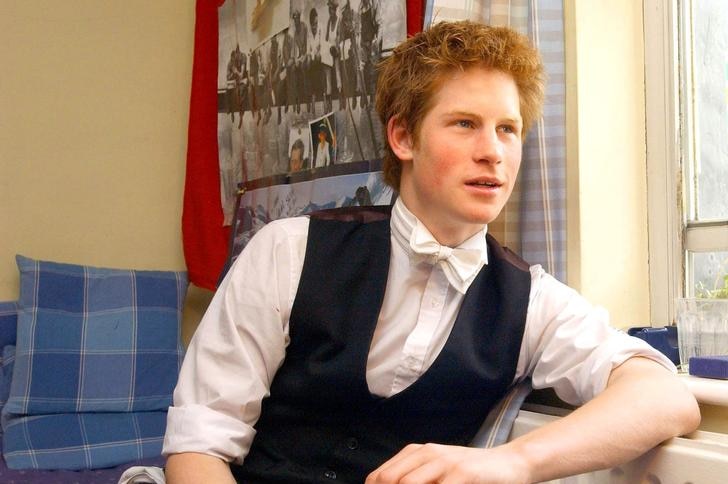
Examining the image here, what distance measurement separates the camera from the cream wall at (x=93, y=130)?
2.73 meters

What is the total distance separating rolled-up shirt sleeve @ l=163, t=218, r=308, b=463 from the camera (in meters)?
1.21

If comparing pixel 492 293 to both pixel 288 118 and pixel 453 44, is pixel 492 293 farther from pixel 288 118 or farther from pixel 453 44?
pixel 288 118

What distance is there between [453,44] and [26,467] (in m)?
1.61

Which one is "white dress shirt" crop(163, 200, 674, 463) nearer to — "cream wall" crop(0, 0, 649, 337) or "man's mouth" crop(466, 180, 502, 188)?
"man's mouth" crop(466, 180, 502, 188)

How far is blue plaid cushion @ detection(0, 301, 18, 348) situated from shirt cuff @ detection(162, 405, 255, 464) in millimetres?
1507

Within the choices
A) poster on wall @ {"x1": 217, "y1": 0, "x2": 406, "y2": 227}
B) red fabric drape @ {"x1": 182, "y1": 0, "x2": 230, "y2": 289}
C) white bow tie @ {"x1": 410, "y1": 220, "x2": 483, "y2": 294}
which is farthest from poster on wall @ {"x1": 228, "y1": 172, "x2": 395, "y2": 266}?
white bow tie @ {"x1": 410, "y1": 220, "x2": 483, "y2": 294}

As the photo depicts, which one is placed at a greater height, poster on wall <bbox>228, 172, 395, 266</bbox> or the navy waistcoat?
poster on wall <bbox>228, 172, 395, 266</bbox>

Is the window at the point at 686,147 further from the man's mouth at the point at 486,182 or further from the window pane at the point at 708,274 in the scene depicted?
the man's mouth at the point at 486,182

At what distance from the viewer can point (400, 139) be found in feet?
Answer: 4.50

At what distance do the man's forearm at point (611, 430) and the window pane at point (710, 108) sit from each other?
0.71 meters

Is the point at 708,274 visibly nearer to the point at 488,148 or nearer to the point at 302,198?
the point at 488,148

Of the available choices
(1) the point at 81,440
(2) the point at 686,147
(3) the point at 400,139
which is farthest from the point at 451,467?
(1) the point at 81,440

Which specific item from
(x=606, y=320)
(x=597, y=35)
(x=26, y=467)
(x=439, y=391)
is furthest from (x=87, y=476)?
(x=597, y=35)

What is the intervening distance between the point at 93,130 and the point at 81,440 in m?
1.04
